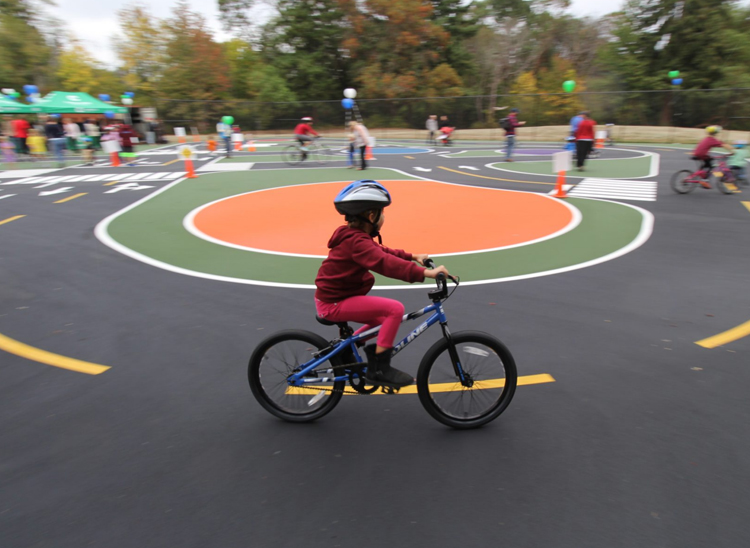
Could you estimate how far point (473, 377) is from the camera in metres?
4.22

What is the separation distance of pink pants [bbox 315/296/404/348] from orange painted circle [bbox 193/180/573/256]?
16.8 feet

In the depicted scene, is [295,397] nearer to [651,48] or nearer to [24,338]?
[24,338]

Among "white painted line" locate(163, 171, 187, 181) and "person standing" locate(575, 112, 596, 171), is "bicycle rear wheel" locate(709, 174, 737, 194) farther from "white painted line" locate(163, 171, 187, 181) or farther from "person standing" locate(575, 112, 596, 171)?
"white painted line" locate(163, 171, 187, 181)

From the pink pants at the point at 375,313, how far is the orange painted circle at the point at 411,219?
511cm

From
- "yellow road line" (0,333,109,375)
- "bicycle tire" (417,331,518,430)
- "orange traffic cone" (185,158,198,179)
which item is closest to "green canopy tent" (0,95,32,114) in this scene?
"orange traffic cone" (185,158,198,179)

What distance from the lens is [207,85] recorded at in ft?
159

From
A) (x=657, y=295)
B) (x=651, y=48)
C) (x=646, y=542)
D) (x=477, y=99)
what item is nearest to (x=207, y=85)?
(x=477, y=99)

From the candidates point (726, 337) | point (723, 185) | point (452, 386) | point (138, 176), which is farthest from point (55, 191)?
point (723, 185)

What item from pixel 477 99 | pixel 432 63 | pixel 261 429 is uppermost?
pixel 432 63

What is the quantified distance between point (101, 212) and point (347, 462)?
38.9 feet

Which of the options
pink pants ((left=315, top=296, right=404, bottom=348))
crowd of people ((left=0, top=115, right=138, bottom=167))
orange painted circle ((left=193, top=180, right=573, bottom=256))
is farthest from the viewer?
crowd of people ((left=0, top=115, right=138, bottom=167))

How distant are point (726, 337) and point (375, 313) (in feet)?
13.6

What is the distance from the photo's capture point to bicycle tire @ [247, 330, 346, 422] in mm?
4243

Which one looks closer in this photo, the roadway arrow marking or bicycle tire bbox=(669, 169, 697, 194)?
bicycle tire bbox=(669, 169, 697, 194)
